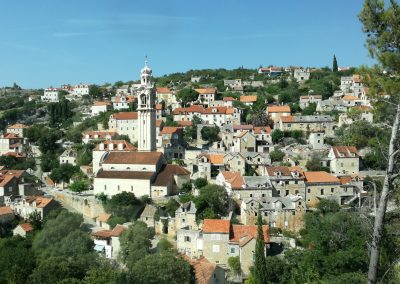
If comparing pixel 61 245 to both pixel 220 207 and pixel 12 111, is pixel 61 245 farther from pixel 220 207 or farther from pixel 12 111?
pixel 12 111

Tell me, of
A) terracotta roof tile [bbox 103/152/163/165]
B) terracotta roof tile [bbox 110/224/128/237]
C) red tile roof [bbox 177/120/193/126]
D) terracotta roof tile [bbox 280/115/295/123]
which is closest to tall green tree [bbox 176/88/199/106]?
red tile roof [bbox 177/120/193/126]

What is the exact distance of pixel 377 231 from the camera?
11.8 metres

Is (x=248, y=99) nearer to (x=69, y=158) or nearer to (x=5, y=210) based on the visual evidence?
(x=69, y=158)

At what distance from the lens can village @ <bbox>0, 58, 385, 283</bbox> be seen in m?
35.3

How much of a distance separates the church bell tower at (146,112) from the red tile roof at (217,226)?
20078 millimetres

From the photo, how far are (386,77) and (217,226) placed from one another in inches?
931

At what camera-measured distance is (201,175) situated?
4703cm

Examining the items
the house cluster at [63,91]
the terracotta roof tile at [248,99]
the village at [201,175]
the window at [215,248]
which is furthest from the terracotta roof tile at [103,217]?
the house cluster at [63,91]

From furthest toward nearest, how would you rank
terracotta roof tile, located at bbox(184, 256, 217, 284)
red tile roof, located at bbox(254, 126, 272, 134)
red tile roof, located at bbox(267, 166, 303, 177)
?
red tile roof, located at bbox(254, 126, 272, 134), red tile roof, located at bbox(267, 166, 303, 177), terracotta roof tile, located at bbox(184, 256, 217, 284)

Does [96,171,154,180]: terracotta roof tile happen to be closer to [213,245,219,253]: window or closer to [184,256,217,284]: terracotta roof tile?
[213,245,219,253]: window

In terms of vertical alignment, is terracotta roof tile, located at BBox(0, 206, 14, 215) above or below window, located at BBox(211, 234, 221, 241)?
below

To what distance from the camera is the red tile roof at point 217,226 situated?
33688 mm

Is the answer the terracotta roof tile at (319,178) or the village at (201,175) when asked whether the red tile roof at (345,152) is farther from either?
the terracotta roof tile at (319,178)

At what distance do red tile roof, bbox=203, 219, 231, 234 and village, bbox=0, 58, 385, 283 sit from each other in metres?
0.09
